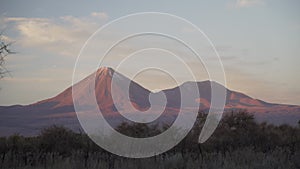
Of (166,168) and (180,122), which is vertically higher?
(180,122)

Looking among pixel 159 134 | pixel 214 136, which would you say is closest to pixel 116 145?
pixel 159 134

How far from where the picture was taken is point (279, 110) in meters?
95.0

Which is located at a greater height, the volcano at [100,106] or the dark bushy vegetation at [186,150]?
the volcano at [100,106]

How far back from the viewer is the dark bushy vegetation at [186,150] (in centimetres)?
1184

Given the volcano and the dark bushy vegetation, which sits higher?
the volcano

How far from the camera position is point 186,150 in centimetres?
1678

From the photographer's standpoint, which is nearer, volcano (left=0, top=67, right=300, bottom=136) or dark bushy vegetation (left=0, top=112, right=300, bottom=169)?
dark bushy vegetation (left=0, top=112, right=300, bottom=169)

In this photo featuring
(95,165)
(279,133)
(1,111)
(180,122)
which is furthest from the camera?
(1,111)

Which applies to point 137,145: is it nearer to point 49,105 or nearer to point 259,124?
point 259,124

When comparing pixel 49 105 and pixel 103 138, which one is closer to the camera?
pixel 103 138

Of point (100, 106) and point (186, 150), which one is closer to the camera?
point (186, 150)

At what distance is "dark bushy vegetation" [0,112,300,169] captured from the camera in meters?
11.8

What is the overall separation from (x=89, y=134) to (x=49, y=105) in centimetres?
10190

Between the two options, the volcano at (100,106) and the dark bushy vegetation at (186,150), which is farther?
the volcano at (100,106)
